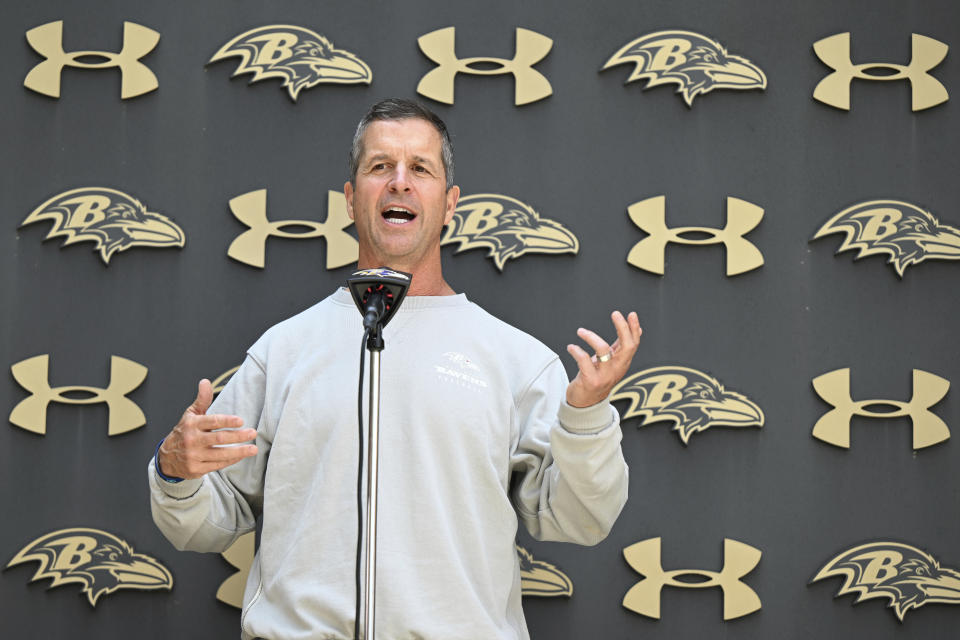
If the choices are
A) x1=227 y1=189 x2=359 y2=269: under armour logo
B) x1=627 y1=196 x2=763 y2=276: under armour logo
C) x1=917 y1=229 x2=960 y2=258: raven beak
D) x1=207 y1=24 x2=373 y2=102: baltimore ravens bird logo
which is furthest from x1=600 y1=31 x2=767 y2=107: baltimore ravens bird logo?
x1=227 y1=189 x2=359 y2=269: under armour logo

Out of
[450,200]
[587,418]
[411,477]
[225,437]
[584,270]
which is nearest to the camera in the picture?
[225,437]

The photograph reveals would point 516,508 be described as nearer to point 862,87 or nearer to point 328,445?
point 328,445

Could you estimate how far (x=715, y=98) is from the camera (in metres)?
2.46

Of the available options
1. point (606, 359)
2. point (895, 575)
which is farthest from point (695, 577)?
point (606, 359)

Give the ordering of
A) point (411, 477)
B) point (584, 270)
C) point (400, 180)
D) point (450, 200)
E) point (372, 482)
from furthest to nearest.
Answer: point (584, 270) → point (450, 200) → point (400, 180) → point (411, 477) → point (372, 482)

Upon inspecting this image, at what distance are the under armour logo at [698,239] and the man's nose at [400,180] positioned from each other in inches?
28.0

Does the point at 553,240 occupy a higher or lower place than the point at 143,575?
higher

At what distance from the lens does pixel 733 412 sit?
93.6 inches

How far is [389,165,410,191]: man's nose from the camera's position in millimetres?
1943

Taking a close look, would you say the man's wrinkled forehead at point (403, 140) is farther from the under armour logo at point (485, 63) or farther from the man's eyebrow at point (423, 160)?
the under armour logo at point (485, 63)

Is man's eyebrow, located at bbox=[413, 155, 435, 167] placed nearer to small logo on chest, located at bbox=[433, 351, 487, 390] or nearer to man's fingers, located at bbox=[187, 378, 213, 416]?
small logo on chest, located at bbox=[433, 351, 487, 390]

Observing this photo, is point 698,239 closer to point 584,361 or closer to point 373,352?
point 584,361

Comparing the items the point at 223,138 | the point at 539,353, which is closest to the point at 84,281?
the point at 223,138

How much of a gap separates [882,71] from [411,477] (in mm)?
1636
